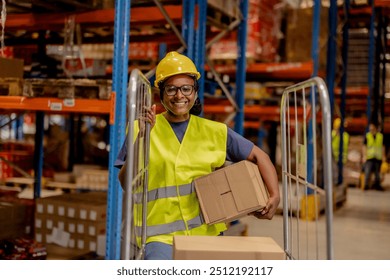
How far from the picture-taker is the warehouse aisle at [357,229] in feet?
19.9

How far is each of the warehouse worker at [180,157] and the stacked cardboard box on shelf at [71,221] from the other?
7.78 ft

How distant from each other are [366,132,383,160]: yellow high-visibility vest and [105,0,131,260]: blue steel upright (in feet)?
31.5

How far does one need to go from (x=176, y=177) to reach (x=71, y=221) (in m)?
2.72

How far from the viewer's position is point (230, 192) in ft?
8.87

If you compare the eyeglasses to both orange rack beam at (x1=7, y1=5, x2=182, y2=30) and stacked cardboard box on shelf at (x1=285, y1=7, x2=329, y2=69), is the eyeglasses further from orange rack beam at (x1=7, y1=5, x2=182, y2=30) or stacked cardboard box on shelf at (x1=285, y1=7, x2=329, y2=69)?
stacked cardboard box on shelf at (x1=285, y1=7, x2=329, y2=69)

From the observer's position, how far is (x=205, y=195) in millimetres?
2723

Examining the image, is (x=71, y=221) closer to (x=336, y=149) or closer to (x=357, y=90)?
(x=336, y=149)

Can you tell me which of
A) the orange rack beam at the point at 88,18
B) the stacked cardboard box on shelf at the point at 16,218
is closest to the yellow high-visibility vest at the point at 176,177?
the orange rack beam at the point at 88,18

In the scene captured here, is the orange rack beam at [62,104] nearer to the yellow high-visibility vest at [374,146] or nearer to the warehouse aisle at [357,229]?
the warehouse aisle at [357,229]

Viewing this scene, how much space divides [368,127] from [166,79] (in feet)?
37.9

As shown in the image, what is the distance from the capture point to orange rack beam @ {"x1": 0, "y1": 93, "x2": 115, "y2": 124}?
4.23 metres

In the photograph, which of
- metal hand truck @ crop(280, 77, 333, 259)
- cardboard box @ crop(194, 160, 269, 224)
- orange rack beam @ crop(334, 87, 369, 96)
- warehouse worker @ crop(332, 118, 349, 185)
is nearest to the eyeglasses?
cardboard box @ crop(194, 160, 269, 224)

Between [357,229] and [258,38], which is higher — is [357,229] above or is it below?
below

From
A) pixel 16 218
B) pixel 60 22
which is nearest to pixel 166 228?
pixel 16 218
